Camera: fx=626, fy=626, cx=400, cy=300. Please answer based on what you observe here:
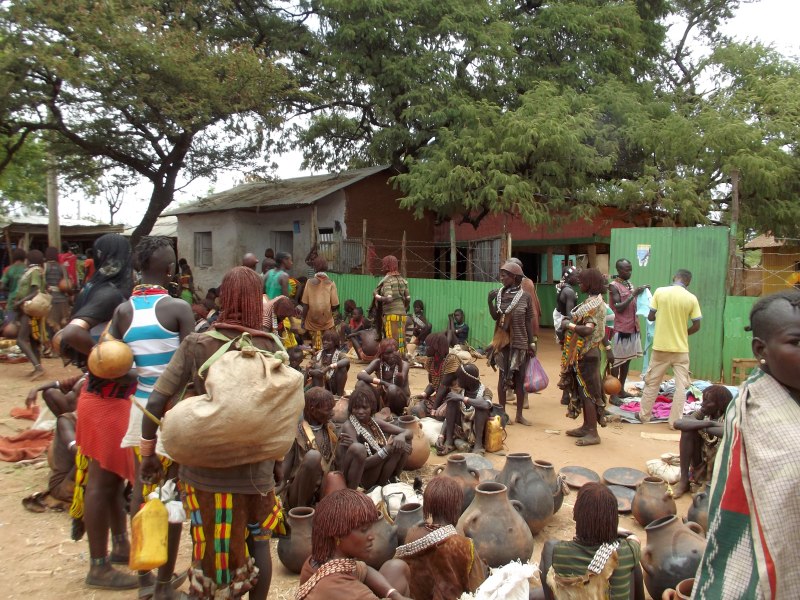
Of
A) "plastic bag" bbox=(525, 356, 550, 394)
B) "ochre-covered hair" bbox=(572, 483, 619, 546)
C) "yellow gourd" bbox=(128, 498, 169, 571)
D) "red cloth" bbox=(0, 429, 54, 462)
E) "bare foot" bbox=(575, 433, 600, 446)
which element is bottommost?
"bare foot" bbox=(575, 433, 600, 446)

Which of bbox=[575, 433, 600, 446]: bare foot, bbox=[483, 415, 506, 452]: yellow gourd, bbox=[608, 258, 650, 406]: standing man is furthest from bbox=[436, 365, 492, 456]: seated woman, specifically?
bbox=[608, 258, 650, 406]: standing man

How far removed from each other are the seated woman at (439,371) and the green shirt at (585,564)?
370 cm

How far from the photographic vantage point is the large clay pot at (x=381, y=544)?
3.45 meters

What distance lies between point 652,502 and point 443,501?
74.7 inches

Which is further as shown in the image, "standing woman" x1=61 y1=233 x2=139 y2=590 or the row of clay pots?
the row of clay pots

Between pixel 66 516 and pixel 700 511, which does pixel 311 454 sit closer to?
pixel 66 516

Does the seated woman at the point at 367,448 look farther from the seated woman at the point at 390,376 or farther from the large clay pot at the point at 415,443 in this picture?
the seated woman at the point at 390,376

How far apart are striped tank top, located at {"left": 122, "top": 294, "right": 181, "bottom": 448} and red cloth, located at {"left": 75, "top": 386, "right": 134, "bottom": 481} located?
0.15 meters

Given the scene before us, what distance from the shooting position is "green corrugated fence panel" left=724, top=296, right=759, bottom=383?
29.6 ft

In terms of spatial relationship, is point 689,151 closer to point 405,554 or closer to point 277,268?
point 277,268

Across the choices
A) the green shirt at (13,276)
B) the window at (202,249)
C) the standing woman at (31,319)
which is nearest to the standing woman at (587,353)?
the standing woman at (31,319)

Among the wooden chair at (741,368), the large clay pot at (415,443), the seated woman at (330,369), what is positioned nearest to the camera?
the large clay pot at (415,443)

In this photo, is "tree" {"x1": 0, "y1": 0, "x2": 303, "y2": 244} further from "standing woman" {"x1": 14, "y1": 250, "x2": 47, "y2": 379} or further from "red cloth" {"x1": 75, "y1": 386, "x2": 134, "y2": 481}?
"red cloth" {"x1": 75, "y1": 386, "x2": 134, "y2": 481}

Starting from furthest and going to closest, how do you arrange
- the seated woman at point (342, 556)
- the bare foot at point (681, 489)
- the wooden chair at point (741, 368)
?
the wooden chair at point (741, 368)
the bare foot at point (681, 489)
the seated woman at point (342, 556)
